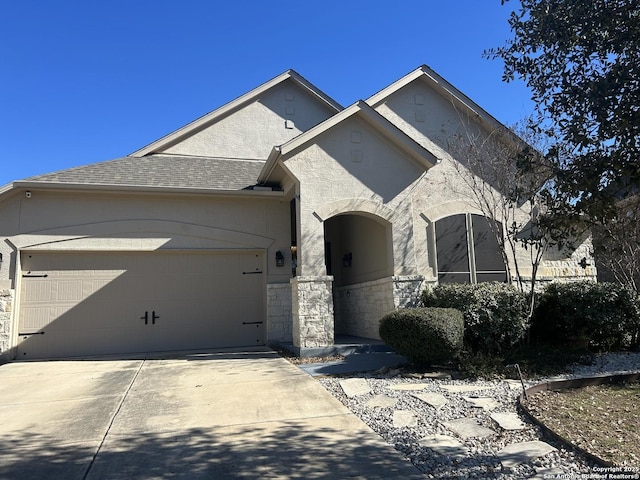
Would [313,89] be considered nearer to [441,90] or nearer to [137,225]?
[441,90]

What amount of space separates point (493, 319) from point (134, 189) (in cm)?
810

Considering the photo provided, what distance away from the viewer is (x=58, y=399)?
6.17m

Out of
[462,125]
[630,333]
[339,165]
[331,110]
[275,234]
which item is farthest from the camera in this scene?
[331,110]

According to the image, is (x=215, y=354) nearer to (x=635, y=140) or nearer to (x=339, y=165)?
(x=339, y=165)

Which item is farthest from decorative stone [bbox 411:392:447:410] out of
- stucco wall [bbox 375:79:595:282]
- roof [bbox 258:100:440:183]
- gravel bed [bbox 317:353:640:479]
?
roof [bbox 258:100:440:183]

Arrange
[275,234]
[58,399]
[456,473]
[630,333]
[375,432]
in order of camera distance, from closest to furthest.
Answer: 1. [456,473]
2. [375,432]
3. [58,399]
4. [630,333]
5. [275,234]

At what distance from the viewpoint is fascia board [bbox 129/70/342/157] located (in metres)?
12.8

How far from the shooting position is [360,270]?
1177 centimetres

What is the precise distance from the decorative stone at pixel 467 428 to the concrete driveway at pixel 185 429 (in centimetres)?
82

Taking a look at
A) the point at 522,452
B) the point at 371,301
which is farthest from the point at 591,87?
the point at 371,301

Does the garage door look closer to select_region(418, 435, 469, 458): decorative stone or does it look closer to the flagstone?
the flagstone

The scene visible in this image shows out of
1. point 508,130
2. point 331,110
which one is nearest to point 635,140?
point 508,130

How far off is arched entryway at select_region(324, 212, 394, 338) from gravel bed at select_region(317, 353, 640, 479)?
9.98ft

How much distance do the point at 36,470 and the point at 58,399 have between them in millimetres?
2744
